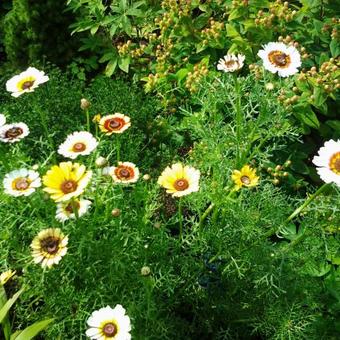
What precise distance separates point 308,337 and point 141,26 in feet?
6.31

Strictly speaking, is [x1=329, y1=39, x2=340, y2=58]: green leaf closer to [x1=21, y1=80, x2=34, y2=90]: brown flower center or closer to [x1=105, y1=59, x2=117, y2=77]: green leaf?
[x1=105, y1=59, x2=117, y2=77]: green leaf

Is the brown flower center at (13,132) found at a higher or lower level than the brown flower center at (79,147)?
lower

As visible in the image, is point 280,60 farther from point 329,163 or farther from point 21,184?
point 21,184

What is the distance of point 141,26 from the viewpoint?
3176 mm

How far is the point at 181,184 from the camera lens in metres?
1.74

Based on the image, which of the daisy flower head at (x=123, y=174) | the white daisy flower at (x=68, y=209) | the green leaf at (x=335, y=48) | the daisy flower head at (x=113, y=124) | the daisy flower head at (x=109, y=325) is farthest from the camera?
the green leaf at (x=335, y=48)

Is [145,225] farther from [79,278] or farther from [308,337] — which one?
[308,337]

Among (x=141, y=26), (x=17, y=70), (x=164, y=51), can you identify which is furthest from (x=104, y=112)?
(x=17, y=70)

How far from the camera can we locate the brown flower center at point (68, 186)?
1601 millimetres

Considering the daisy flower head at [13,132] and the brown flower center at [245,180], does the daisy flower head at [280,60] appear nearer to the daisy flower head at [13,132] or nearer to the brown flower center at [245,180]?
the brown flower center at [245,180]

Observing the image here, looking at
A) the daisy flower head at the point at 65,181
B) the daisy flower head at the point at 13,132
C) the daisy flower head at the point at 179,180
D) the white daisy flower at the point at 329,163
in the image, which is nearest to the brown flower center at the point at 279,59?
the white daisy flower at the point at 329,163

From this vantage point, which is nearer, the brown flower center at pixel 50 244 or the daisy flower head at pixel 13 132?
the brown flower center at pixel 50 244

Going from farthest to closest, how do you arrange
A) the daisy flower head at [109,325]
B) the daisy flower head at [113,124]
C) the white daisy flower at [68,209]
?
the daisy flower head at [113,124]
the white daisy flower at [68,209]
the daisy flower head at [109,325]

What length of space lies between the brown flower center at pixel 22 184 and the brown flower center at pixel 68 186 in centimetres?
14
